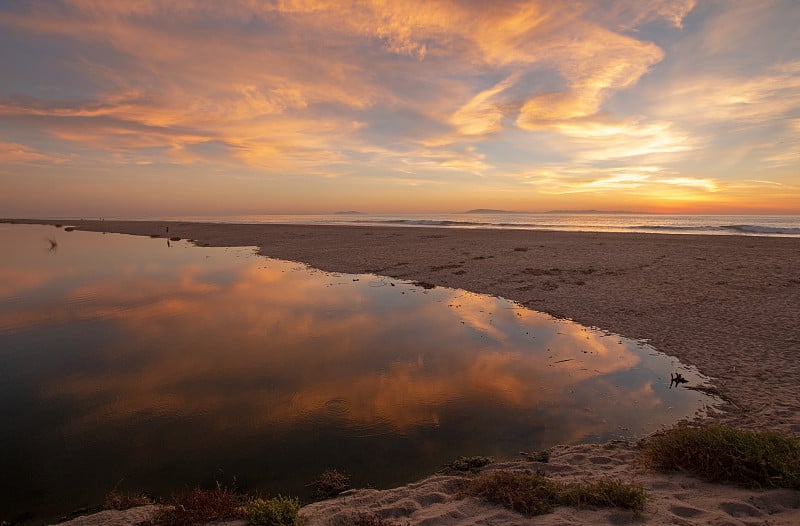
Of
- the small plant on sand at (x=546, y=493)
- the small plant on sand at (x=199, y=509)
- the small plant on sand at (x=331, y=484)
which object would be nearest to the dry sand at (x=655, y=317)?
the small plant on sand at (x=546, y=493)

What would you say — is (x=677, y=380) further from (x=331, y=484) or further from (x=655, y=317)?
(x=331, y=484)

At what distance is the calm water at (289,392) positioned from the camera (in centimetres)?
687

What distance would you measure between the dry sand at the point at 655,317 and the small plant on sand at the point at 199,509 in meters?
1.15

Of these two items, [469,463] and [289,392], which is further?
[289,392]

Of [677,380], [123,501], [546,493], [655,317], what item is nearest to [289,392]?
[123,501]

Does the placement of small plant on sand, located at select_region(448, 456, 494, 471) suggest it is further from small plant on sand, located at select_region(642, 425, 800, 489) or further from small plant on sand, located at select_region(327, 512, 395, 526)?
small plant on sand, located at select_region(642, 425, 800, 489)

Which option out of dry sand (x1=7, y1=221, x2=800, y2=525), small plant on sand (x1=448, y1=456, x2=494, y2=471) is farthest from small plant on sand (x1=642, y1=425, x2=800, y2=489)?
small plant on sand (x1=448, y1=456, x2=494, y2=471)

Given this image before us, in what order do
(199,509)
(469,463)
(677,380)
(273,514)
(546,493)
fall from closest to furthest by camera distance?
(273,514) < (199,509) < (546,493) < (469,463) < (677,380)

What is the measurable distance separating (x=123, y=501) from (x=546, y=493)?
244 inches

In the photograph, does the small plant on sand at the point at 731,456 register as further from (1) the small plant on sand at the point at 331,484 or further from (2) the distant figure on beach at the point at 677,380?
(1) the small plant on sand at the point at 331,484

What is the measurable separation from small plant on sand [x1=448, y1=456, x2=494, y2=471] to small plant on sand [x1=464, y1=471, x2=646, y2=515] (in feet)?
2.62

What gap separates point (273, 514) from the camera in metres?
5.16

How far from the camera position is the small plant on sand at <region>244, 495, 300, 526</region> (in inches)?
202

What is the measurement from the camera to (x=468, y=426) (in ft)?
26.8
